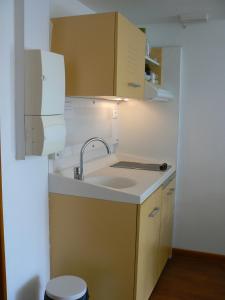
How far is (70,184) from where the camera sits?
6.70ft

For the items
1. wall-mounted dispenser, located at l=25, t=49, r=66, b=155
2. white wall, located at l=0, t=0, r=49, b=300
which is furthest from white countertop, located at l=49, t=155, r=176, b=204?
wall-mounted dispenser, located at l=25, t=49, r=66, b=155

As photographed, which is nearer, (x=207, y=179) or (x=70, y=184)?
(x=70, y=184)

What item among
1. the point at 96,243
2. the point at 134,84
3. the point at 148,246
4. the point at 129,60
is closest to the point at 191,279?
the point at 148,246

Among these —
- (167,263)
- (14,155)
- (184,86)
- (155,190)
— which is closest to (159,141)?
(184,86)

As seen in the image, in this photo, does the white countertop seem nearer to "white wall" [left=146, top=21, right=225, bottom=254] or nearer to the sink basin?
the sink basin

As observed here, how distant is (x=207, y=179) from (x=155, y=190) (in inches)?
38.3

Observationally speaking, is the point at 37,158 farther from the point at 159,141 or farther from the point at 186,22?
the point at 186,22

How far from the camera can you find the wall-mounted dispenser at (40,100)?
5.62 feet

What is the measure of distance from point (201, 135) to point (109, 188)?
4.60ft

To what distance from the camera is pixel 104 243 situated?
2.03 meters

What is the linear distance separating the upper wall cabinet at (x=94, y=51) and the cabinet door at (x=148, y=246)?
75 centimetres

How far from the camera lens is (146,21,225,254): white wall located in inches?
115

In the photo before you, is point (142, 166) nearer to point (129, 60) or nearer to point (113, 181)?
point (113, 181)

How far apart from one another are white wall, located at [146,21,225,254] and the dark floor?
0.45 feet
